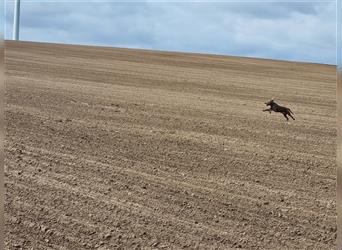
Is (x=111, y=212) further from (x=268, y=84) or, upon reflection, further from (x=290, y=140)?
(x=268, y=84)

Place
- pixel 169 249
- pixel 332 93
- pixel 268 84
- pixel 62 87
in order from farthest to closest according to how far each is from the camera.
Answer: pixel 268 84, pixel 332 93, pixel 62 87, pixel 169 249

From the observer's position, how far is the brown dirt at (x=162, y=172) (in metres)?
4.12

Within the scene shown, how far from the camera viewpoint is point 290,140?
23.7 ft

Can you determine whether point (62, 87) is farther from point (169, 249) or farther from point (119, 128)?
point (169, 249)

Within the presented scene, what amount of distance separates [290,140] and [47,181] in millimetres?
3562

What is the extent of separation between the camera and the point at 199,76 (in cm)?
1547

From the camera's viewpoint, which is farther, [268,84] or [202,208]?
[268,84]

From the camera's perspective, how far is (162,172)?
5492 mm

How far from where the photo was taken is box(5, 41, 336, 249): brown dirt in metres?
4.12

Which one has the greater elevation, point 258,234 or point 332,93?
point 332,93

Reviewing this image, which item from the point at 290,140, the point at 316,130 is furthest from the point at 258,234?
the point at 316,130

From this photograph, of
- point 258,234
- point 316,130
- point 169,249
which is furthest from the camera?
point 316,130

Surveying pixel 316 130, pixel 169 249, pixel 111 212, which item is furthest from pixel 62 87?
pixel 169 249

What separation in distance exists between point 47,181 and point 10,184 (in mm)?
331
